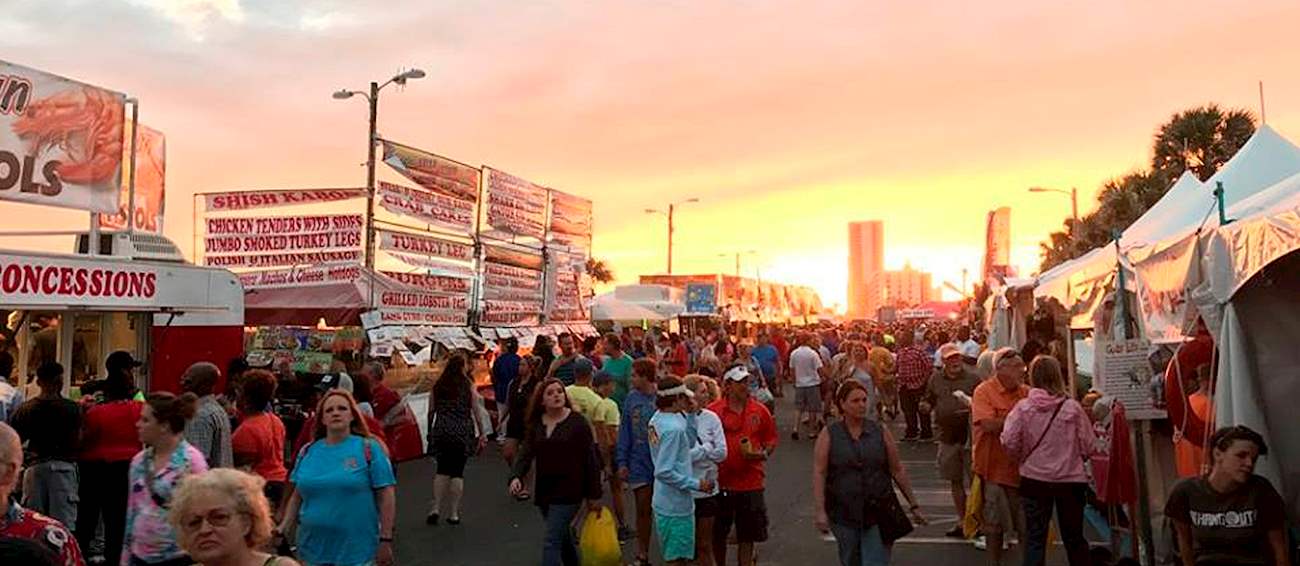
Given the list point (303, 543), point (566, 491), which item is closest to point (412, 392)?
point (566, 491)

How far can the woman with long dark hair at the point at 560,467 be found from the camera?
7.32 meters

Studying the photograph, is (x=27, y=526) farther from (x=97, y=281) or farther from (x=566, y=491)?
(x=97, y=281)

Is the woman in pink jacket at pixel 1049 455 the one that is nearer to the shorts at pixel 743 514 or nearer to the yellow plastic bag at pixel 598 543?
the shorts at pixel 743 514

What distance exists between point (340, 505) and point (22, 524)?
2025 millimetres

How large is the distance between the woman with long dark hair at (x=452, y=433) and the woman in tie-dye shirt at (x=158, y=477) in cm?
515

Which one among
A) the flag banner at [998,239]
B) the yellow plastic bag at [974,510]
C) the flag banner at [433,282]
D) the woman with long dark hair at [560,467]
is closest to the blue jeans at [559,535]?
the woman with long dark hair at [560,467]

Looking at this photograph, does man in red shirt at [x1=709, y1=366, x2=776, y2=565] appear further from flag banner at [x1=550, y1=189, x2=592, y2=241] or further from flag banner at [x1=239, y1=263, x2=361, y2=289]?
flag banner at [x1=550, y1=189, x2=592, y2=241]

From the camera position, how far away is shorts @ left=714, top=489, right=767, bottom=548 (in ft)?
24.8

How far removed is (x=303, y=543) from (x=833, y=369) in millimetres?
14121

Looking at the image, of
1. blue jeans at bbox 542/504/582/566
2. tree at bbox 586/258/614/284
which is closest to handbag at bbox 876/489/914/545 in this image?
blue jeans at bbox 542/504/582/566

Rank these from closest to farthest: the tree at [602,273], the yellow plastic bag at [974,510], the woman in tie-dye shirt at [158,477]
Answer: the woman in tie-dye shirt at [158,477] < the yellow plastic bag at [974,510] < the tree at [602,273]

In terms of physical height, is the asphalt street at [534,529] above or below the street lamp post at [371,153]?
below

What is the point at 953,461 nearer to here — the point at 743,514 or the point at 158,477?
the point at 743,514

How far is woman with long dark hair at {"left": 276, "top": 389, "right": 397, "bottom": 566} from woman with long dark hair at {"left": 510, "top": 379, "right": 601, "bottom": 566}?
205 cm
